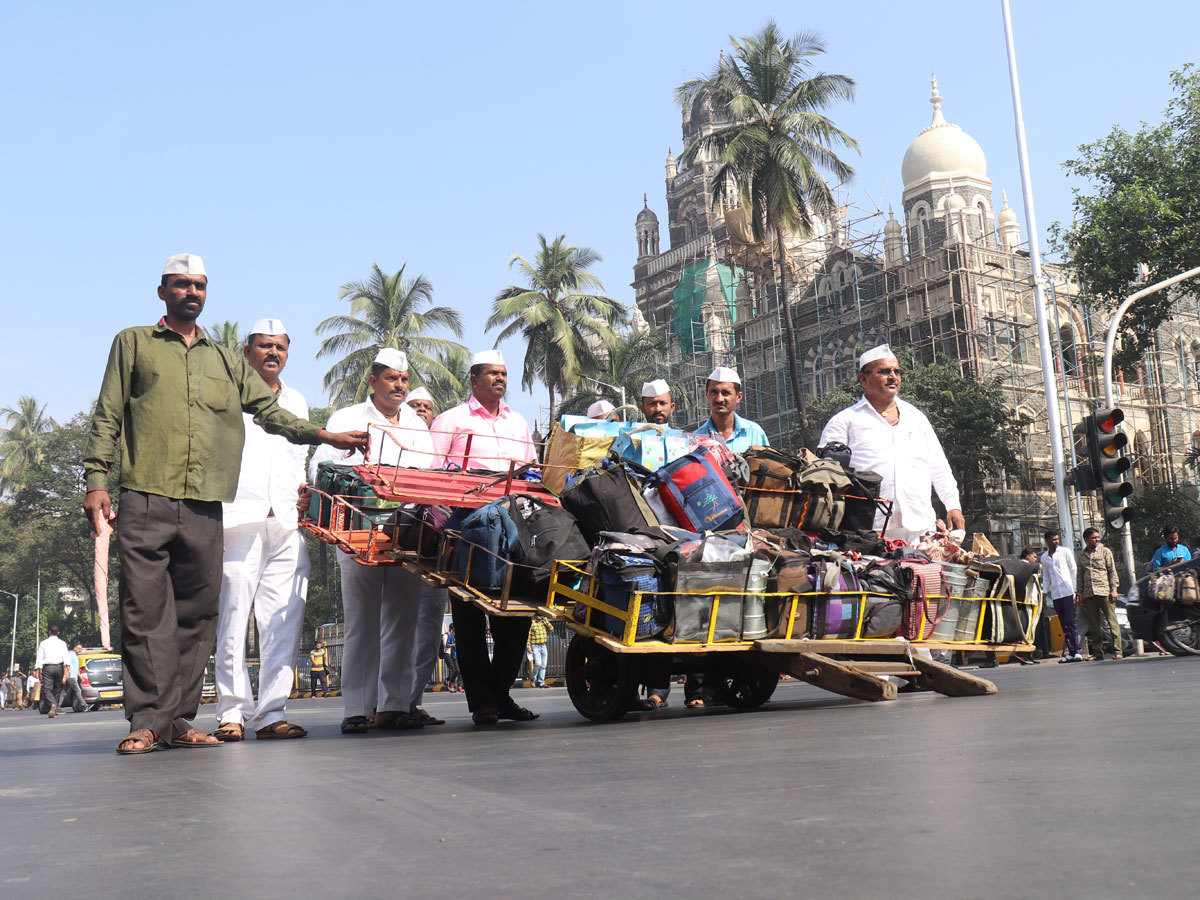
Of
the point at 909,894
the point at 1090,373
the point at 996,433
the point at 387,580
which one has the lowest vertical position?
the point at 909,894

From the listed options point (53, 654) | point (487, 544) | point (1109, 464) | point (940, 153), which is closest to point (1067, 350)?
point (940, 153)

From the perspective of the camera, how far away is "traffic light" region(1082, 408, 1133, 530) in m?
14.5

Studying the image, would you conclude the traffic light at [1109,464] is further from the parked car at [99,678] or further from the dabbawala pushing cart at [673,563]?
the parked car at [99,678]

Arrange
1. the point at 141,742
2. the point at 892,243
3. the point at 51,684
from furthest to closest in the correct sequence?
the point at 892,243 → the point at 51,684 → the point at 141,742

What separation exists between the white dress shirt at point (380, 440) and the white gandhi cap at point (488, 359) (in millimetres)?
548

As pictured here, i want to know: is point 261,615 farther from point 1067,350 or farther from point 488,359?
point 1067,350

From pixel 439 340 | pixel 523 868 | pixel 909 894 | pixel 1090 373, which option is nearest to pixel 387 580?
pixel 523 868

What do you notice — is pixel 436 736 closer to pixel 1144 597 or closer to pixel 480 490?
pixel 480 490

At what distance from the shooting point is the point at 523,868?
257 cm

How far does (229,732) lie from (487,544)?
5.82 ft

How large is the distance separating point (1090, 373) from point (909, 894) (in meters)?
50.1

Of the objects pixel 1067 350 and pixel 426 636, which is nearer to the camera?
pixel 426 636

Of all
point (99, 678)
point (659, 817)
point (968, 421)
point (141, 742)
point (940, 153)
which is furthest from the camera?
point (940, 153)

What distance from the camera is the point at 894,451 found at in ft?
28.2
